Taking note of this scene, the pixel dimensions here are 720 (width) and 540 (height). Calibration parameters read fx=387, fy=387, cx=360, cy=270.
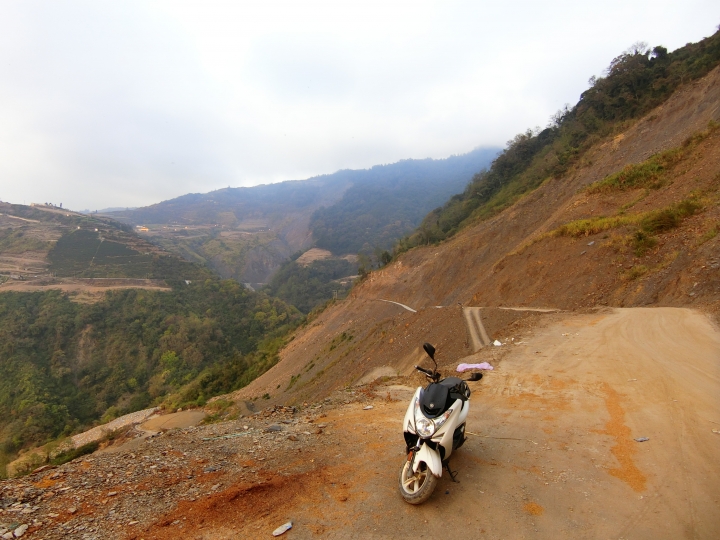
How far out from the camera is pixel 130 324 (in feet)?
190

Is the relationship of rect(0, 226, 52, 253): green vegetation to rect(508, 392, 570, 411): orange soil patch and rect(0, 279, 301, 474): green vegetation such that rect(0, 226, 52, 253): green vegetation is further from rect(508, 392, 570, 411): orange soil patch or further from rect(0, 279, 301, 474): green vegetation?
rect(508, 392, 570, 411): orange soil patch

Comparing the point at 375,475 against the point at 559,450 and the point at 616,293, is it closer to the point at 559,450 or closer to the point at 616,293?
the point at 559,450

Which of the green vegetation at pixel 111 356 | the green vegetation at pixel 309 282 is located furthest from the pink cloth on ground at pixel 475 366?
the green vegetation at pixel 309 282

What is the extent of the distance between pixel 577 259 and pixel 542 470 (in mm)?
16501

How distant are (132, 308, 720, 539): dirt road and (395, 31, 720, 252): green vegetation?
21.3m

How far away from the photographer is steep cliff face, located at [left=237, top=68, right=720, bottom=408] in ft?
46.2

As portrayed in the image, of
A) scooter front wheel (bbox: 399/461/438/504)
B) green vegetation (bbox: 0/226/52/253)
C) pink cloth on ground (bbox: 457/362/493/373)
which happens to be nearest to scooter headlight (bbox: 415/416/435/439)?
scooter front wheel (bbox: 399/461/438/504)

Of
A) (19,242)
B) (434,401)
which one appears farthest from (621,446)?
(19,242)

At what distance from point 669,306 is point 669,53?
154 feet

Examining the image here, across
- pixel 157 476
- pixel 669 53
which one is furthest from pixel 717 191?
pixel 669 53

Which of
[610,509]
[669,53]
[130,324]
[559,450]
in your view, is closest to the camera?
[610,509]

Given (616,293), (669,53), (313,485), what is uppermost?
(669,53)

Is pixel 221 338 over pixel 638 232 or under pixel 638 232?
under

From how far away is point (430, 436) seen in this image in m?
4.26
